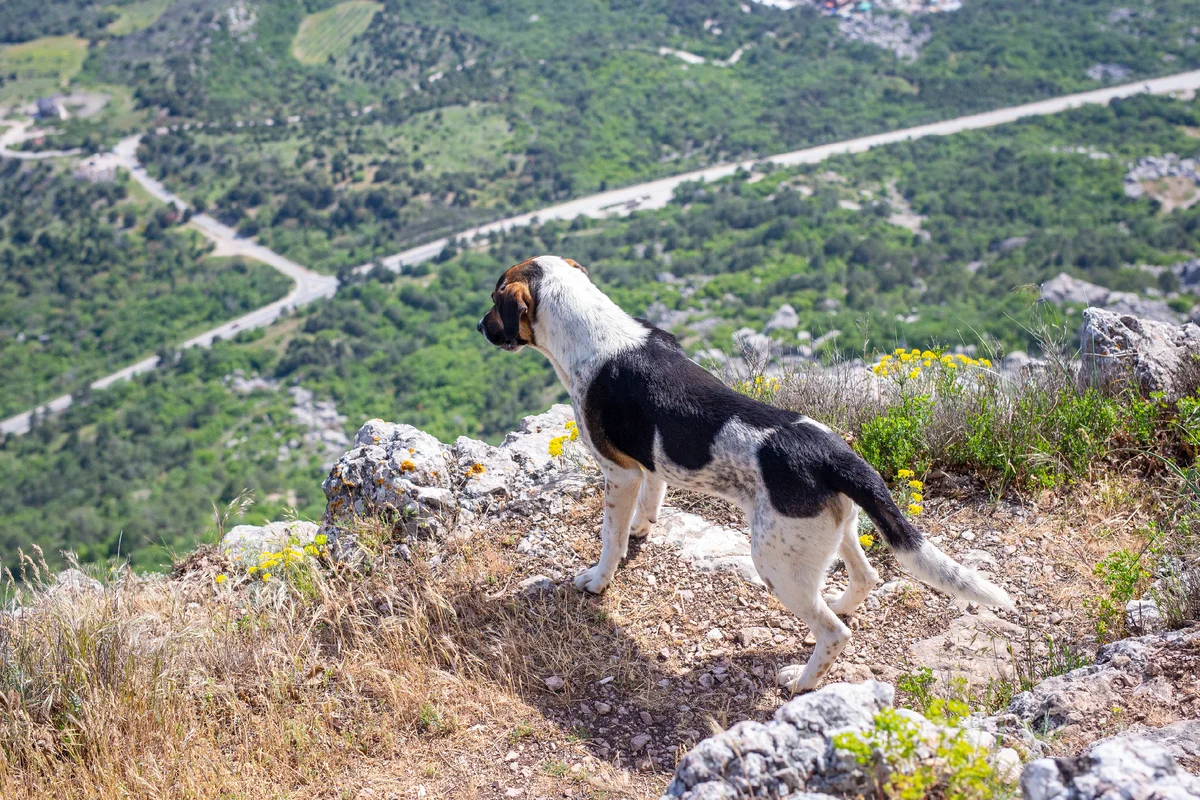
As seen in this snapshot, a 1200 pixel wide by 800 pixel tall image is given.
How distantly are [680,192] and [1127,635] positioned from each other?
6424cm

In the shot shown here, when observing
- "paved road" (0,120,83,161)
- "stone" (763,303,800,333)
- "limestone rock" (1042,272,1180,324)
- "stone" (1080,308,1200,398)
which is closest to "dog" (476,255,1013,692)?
"stone" (1080,308,1200,398)

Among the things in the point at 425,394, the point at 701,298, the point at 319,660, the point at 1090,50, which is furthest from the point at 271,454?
the point at 1090,50

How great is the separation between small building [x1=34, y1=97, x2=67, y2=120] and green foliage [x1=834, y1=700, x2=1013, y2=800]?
106213 millimetres

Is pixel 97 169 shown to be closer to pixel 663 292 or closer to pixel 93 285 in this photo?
pixel 93 285

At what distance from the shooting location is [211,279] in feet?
Result: 219

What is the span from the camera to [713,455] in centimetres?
390

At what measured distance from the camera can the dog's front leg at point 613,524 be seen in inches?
176

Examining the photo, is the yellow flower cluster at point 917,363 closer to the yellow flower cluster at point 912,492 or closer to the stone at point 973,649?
the yellow flower cluster at point 912,492

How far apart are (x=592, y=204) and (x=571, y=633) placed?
64532 millimetres

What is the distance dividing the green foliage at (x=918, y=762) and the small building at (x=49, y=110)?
106 meters

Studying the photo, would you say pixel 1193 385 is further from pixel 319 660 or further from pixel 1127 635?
pixel 319 660

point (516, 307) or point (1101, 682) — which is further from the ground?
point (516, 307)

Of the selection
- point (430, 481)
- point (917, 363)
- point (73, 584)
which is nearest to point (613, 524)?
point (430, 481)

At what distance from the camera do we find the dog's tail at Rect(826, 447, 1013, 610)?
3.52 meters
